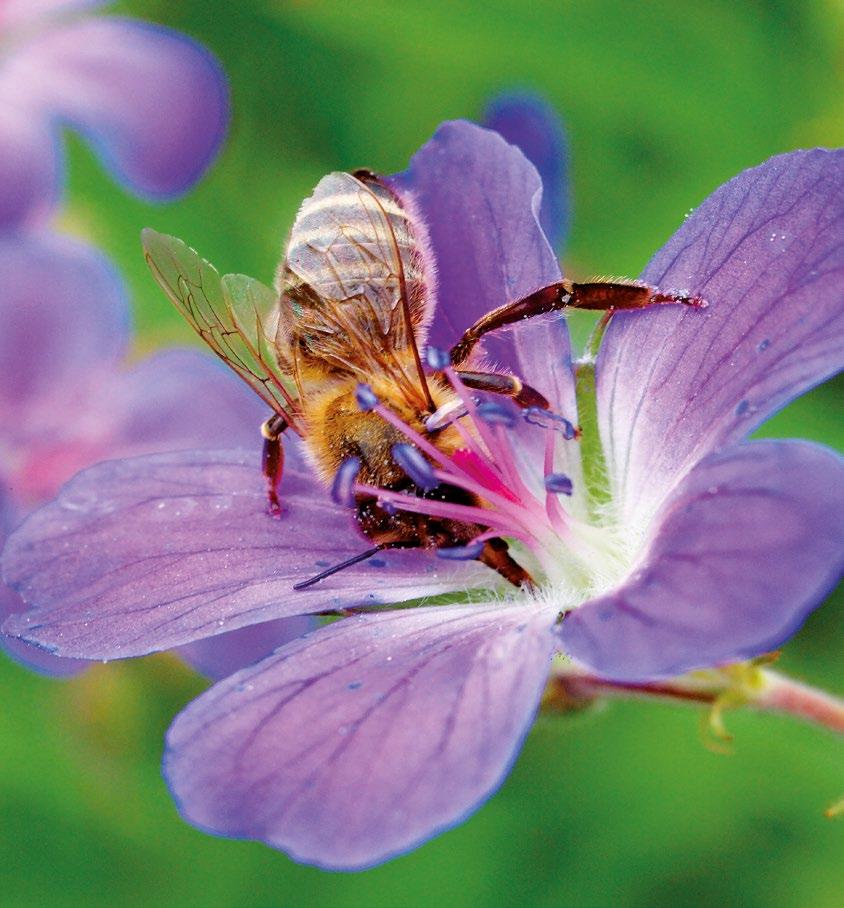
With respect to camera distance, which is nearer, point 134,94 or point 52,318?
point 52,318

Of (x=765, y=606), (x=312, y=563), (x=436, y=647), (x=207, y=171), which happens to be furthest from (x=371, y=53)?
(x=765, y=606)

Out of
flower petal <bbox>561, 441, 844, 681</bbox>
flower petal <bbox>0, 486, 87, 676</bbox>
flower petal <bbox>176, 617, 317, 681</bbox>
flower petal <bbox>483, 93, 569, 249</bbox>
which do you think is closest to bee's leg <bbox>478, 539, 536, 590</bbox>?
flower petal <bbox>561, 441, 844, 681</bbox>

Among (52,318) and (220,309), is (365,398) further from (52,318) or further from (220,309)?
(52,318)

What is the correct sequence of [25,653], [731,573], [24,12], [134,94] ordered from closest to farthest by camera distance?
[731,573] → [25,653] → [134,94] → [24,12]

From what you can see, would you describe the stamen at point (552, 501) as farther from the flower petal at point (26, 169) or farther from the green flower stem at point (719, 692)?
the flower petal at point (26, 169)

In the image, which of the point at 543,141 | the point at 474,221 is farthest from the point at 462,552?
the point at 543,141

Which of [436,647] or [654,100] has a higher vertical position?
[654,100]

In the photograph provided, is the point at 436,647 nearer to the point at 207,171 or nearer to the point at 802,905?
the point at 802,905
